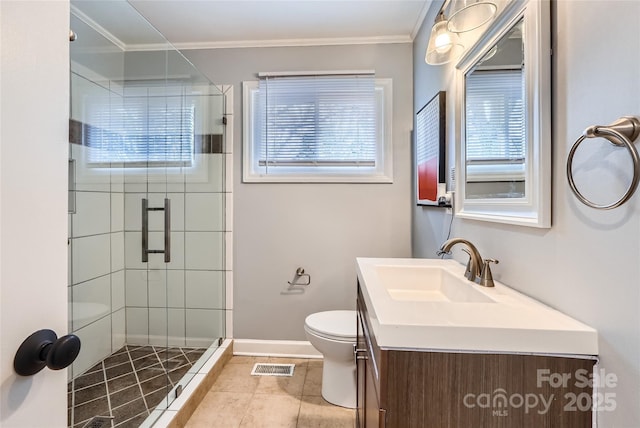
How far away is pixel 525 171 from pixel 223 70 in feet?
7.24

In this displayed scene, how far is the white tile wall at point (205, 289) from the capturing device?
226 cm

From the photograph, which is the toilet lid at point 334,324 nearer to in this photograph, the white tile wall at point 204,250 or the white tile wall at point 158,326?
the white tile wall at point 204,250

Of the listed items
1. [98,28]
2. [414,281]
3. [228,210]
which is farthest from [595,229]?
[98,28]

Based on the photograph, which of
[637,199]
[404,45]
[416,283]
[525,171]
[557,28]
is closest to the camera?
[637,199]

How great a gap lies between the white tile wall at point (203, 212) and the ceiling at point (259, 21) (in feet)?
3.52

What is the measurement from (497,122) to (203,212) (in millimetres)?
1932

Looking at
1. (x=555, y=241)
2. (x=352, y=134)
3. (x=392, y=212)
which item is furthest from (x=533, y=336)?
(x=352, y=134)

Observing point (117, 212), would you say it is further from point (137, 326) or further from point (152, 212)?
point (137, 326)

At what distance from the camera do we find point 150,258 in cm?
213

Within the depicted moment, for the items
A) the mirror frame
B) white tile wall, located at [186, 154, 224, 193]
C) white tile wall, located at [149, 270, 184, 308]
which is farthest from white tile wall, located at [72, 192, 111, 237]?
the mirror frame

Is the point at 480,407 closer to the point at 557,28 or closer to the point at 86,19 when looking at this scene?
the point at 557,28

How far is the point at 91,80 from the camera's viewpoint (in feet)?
6.36

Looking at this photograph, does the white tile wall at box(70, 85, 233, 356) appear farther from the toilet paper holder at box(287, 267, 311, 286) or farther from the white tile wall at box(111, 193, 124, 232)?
the toilet paper holder at box(287, 267, 311, 286)

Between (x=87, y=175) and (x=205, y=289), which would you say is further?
(x=205, y=289)
